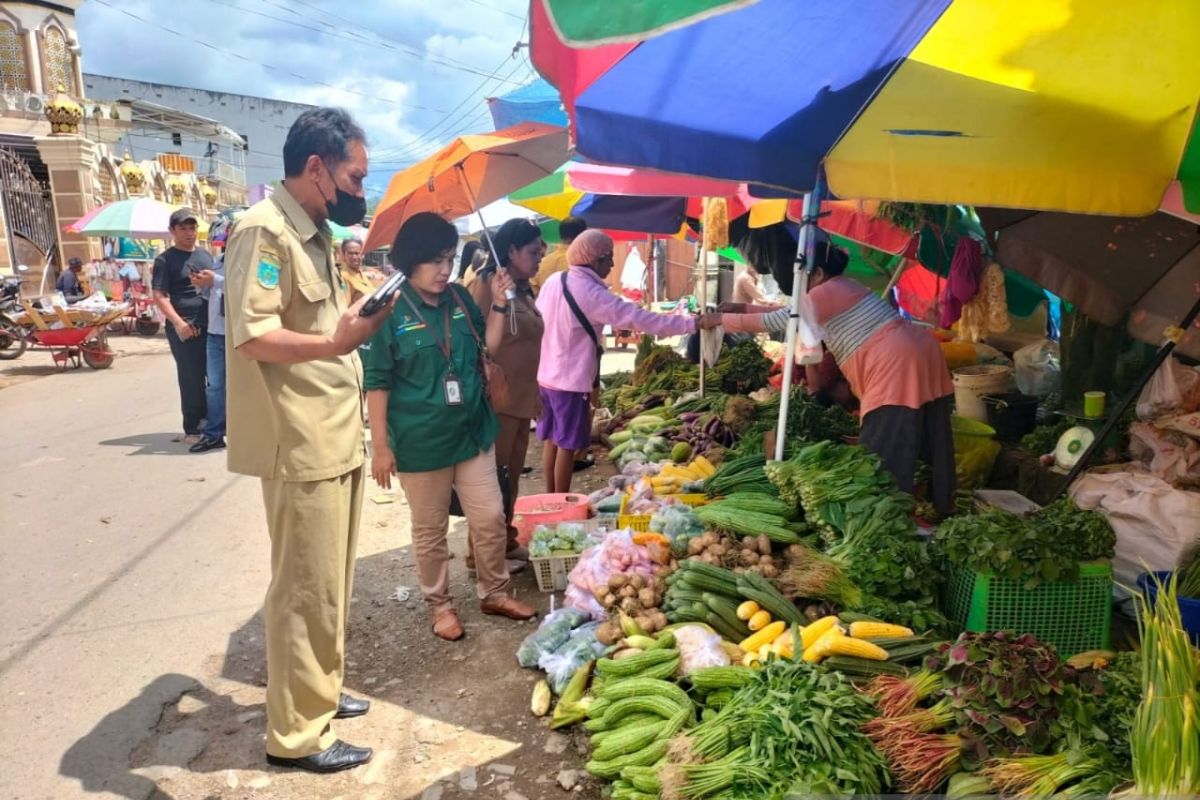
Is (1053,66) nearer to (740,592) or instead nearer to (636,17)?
(636,17)

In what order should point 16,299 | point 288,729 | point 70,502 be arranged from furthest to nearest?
point 16,299, point 70,502, point 288,729

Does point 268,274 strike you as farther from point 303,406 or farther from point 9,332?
point 9,332

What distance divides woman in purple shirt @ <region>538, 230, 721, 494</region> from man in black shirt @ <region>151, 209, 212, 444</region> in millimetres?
4358

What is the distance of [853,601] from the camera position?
349 centimetres

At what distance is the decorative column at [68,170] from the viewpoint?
20.5m

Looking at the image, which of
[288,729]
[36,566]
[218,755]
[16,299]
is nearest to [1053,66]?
[288,729]

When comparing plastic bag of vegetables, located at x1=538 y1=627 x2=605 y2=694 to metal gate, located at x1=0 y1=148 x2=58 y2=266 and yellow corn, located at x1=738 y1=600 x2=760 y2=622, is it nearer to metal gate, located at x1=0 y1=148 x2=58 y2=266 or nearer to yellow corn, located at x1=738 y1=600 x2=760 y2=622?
yellow corn, located at x1=738 y1=600 x2=760 y2=622

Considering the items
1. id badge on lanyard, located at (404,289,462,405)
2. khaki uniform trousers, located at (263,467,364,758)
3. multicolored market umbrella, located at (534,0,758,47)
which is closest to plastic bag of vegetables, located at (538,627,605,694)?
khaki uniform trousers, located at (263,467,364,758)

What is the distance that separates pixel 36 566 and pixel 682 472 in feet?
14.2

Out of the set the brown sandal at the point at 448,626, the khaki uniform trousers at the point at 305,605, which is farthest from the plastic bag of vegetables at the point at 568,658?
the khaki uniform trousers at the point at 305,605

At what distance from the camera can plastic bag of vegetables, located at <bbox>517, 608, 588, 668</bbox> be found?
151 inches

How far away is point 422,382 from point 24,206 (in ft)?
70.8

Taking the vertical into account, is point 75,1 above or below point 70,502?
above

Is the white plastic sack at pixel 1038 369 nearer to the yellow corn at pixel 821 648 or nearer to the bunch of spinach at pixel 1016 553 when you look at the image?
the bunch of spinach at pixel 1016 553
